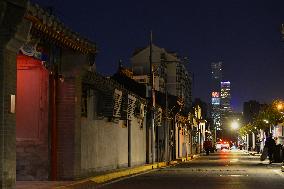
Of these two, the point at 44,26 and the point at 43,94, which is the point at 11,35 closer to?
the point at 44,26

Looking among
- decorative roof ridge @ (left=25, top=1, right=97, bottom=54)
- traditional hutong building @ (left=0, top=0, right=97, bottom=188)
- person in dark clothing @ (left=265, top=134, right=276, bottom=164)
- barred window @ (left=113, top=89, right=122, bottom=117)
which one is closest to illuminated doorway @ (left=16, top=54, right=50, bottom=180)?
traditional hutong building @ (left=0, top=0, right=97, bottom=188)

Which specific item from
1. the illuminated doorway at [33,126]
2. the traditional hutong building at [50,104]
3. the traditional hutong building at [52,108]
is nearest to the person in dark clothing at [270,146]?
the traditional hutong building at [50,104]

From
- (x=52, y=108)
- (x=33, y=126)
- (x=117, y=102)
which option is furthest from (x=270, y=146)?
(x=33, y=126)

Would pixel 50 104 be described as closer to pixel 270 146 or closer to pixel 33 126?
pixel 33 126

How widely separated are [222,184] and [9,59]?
9.71 meters

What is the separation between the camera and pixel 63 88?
2417 centimetres

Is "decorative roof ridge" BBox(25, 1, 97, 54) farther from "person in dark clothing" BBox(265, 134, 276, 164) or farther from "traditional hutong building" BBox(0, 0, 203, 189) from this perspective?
"person in dark clothing" BBox(265, 134, 276, 164)

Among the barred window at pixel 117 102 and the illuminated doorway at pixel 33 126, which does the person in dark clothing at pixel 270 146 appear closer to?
the barred window at pixel 117 102

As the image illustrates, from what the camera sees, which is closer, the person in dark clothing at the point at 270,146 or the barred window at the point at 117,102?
the barred window at the point at 117,102

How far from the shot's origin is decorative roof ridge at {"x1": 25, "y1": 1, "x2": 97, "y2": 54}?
696 inches

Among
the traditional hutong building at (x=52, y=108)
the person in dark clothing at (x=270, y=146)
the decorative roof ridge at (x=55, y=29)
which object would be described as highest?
the decorative roof ridge at (x=55, y=29)

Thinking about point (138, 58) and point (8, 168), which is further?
point (138, 58)

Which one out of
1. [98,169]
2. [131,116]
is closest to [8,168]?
[98,169]

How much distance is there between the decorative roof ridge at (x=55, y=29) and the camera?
17.7 meters
